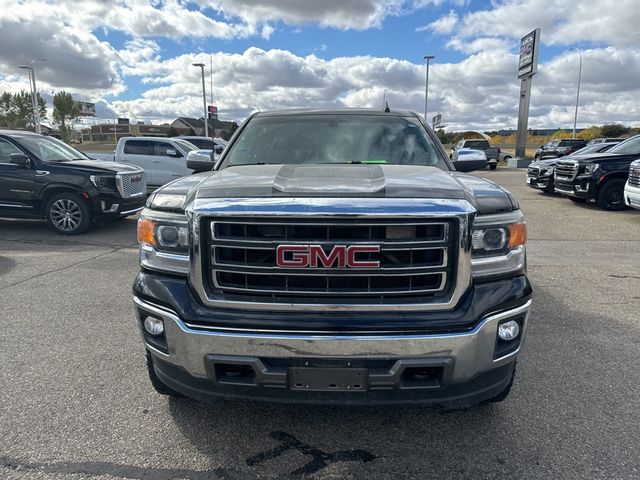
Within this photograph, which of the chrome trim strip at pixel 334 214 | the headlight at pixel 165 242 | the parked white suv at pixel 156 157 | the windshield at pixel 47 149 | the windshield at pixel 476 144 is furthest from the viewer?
the windshield at pixel 476 144

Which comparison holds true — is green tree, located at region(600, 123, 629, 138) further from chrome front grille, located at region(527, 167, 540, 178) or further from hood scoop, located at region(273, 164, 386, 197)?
hood scoop, located at region(273, 164, 386, 197)

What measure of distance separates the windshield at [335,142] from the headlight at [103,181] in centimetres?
552

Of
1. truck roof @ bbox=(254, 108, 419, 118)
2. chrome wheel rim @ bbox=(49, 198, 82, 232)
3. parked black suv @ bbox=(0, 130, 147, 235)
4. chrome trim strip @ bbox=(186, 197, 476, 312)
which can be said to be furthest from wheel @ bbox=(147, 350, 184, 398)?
chrome wheel rim @ bbox=(49, 198, 82, 232)

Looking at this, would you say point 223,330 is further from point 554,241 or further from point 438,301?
point 554,241

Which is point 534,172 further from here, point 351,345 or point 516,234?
point 351,345

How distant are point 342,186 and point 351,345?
2.57 ft

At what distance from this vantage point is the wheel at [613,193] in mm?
11414

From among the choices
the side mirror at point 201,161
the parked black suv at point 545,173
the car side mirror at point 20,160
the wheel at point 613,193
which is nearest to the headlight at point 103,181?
the car side mirror at point 20,160

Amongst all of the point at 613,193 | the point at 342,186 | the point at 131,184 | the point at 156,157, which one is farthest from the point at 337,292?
the point at 156,157

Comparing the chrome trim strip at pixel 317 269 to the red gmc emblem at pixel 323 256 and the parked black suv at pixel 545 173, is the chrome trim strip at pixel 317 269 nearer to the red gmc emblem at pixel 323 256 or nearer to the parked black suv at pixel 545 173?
the red gmc emblem at pixel 323 256

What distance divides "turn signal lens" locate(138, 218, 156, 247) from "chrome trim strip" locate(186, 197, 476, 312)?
31 centimetres

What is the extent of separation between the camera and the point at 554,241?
27.5ft

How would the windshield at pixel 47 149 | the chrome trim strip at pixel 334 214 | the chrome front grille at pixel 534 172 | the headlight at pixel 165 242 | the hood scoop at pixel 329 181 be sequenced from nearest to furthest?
the chrome trim strip at pixel 334 214, the hood scoop at pixel 329 181, the headlight at pixel 165 242, the windshield at pixel 47 149, the chrome front grille at pixel 534 172

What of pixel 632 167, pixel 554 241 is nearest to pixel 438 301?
pixel 554 241
